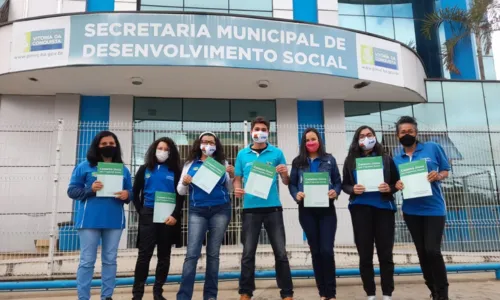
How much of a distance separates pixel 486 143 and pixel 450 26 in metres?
7.96

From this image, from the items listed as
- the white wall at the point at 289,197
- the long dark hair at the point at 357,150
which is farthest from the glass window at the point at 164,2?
the long dark hair at the point at 357,150

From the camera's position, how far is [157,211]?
162 inches

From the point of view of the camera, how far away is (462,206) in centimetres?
695

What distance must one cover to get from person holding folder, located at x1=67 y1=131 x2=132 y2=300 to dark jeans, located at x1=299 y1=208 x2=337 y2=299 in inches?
75.8

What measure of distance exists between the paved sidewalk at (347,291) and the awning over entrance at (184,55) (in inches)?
188

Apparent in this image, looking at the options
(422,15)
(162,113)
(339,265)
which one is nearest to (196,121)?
(162,113)

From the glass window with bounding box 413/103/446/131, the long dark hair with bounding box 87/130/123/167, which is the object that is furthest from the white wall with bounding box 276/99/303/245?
the glass window with bounding box 413/103/446/131

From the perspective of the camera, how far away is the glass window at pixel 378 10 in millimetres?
12969

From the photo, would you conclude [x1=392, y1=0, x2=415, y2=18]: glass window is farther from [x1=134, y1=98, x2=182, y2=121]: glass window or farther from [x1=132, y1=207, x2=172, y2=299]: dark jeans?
[x1=132, y1=207, x2=172, y2=299]: dark jeans

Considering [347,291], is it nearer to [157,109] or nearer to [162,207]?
[162,207]

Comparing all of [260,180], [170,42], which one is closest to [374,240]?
[260,180]

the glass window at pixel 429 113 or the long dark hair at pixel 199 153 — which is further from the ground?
the glass window at pixel 429 113

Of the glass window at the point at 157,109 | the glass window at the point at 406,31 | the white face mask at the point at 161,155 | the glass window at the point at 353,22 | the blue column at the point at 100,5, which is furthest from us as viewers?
the glass window at the point at 406,31

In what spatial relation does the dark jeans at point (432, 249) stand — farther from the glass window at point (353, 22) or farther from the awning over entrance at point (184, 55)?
the glass window at point (353, 22)
